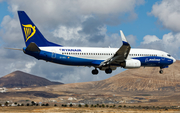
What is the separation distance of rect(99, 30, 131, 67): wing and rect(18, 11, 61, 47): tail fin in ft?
40.3

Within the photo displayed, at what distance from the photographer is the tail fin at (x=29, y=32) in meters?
51.2

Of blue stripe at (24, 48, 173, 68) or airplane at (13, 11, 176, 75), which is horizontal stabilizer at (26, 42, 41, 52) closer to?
airplane at (13, 11, 176, 75)

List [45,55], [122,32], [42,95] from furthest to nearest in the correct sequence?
[42,95], [45,55], [122,32]

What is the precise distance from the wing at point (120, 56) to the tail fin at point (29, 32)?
1228 cm

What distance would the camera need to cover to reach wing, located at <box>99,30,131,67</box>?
4794 centimetres

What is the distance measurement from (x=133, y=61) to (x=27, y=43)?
20.9 m

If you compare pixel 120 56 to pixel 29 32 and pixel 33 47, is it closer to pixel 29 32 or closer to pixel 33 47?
pixel 33 47

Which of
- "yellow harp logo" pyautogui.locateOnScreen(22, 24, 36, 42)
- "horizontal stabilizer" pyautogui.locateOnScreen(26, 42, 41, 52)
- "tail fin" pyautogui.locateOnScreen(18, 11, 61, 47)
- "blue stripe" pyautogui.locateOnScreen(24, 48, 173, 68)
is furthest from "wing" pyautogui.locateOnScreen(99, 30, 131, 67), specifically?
"yellow harp logo" pyautogui.locateOnScreen(22, 24, 36, 42)

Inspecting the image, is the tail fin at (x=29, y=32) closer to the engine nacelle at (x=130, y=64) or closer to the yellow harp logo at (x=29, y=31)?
the yellow harp logo at (x=29, y=31)

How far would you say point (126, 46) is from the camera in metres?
47.9

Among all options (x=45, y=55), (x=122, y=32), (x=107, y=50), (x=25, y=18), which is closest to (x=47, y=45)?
(x=45, y=55)

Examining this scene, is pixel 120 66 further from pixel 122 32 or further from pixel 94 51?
pixel 122 32

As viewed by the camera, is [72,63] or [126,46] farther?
[72,63]

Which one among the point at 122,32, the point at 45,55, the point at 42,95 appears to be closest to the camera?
the point at 122,32
